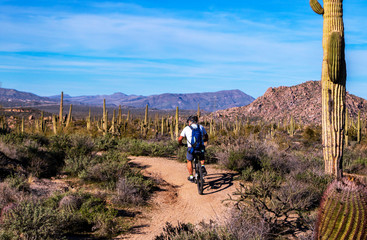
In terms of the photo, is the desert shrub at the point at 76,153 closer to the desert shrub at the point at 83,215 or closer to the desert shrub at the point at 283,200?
the desert shrub at the point at 83,215

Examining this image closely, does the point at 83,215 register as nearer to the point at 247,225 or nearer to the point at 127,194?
the point at 127,194

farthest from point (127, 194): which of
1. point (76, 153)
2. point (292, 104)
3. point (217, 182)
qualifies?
point (292, 104)

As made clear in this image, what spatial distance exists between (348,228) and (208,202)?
4303 millimetres

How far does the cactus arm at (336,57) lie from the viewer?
713cm

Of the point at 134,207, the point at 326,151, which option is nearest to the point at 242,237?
the point at 134,207

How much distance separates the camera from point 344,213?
129 inches

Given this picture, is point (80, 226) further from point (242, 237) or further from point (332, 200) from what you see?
point (332, 200)

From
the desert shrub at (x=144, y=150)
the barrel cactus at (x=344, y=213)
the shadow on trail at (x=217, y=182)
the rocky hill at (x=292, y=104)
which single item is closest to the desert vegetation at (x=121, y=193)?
the desert shrub at (x=144, y=150)

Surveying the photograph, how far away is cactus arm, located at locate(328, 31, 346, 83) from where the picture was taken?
23.4 ft

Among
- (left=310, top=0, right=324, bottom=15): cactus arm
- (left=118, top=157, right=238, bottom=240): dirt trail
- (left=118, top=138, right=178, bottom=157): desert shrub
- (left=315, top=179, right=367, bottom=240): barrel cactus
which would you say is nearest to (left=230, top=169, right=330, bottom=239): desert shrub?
(left=118, top=157, right=238, bottom=240): dirt trail

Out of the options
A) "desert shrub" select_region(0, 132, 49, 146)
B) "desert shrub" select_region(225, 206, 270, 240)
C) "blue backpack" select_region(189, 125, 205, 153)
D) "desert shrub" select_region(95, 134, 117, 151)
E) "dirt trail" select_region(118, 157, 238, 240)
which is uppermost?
"blue backpack" select_region(189, 125, 205, 153)

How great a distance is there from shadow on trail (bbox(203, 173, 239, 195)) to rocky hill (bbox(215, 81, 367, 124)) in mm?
54855

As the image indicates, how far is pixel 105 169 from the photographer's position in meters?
8.70

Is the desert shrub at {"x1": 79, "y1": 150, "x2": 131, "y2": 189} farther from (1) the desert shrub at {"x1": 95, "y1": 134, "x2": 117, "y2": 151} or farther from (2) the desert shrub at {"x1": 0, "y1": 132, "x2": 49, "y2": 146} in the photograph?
(1) the desert shrub at {"x1": 95, "y1": 134, "x2": 117, "y2": 151}
